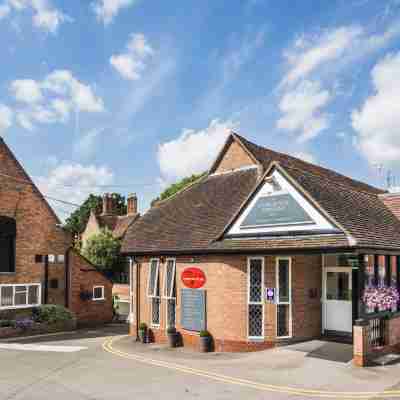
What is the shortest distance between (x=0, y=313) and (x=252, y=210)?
1550cm

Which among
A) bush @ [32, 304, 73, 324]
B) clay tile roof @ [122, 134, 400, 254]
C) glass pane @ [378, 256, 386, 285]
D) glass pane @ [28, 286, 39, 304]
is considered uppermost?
clay tile roof @ [122, 134, 400, 254]

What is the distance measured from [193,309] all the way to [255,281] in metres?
2.90

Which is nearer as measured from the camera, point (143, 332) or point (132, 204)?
point (143, 332)

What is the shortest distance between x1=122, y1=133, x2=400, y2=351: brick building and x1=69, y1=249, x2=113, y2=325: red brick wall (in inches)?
384

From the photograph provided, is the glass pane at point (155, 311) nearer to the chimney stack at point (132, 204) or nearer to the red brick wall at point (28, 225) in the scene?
the red brick wall at point (28, 225)

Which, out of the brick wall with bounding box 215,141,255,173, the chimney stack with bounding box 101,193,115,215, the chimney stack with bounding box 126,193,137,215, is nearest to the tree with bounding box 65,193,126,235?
the chimney stack with bounding box 101,193,115,215

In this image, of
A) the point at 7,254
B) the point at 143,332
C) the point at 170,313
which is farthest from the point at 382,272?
the point at 7,254

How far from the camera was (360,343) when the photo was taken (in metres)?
12.5

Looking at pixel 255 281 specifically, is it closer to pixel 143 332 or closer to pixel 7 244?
pixel 143 332

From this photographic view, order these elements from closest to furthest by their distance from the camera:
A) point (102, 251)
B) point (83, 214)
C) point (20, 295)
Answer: point (20, 295) < point (102, 251) < point (83, 214)

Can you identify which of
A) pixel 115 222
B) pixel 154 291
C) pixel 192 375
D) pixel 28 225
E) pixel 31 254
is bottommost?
pixel 192 375

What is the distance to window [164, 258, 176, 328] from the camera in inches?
703

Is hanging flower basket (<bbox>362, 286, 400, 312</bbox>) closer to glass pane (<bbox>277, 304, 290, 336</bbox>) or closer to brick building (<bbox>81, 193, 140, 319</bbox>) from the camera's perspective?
glass pane (<bbox>277, 304, 290, 336</bbox>)

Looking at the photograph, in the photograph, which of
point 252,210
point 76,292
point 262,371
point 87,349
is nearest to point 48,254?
point 76,292
